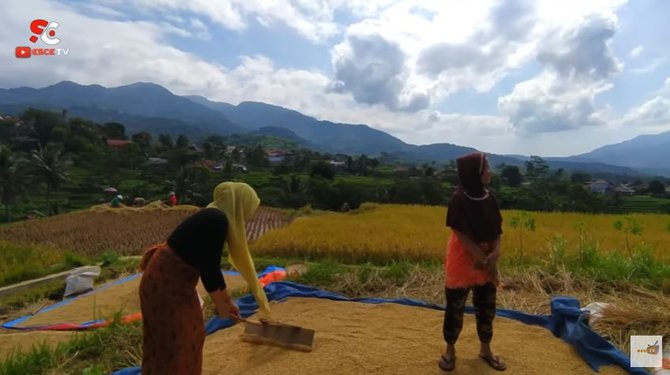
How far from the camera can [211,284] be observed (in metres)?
2.21

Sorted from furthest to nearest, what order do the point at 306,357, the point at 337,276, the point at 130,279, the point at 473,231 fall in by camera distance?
the point at 130,279, the point at 337,276, the point at 306,357, the point at 473,231

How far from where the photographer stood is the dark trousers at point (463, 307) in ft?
9.71

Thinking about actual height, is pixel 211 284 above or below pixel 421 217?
above

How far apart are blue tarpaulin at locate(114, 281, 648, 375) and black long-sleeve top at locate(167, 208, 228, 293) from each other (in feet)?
5.32

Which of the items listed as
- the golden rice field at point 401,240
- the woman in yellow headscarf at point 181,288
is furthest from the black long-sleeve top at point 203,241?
the golden rice field at point 401,240

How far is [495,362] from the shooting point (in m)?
3.04

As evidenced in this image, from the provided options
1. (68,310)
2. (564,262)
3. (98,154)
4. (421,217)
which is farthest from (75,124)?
(564,262)

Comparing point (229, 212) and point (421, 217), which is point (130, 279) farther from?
point (421, 217)

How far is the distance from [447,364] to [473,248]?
857mm

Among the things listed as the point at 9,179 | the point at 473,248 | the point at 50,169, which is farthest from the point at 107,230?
the point at 50,169

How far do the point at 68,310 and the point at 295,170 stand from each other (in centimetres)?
4179

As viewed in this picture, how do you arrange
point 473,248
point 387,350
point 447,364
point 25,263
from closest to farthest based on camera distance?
point 473,248, point 447,364, point 387,350, point 25,263

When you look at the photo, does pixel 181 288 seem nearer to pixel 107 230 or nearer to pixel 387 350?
pixel 387 350

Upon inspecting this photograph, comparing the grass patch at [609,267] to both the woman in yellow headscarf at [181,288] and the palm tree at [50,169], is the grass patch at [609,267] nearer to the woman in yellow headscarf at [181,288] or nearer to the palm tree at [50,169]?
the woman in yellow headscarf at [181,288]
